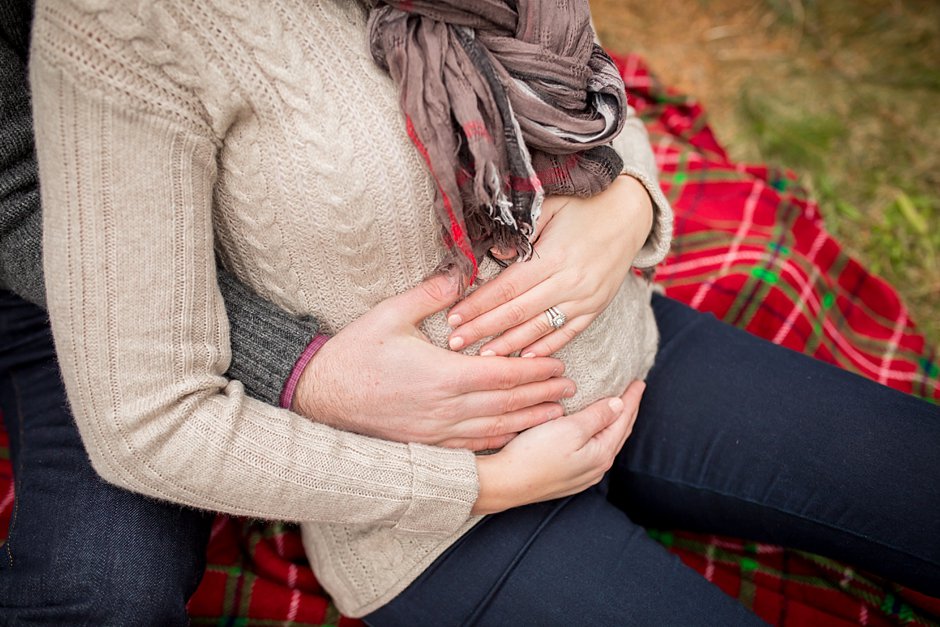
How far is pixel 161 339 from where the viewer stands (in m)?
0.85

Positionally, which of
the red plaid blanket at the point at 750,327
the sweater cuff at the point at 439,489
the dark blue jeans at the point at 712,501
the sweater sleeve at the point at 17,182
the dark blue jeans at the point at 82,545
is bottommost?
the red plaid blanket at the point at 750,327

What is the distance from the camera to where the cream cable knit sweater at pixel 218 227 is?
76 centimetres

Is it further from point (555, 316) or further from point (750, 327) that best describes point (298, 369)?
point (750, 327)

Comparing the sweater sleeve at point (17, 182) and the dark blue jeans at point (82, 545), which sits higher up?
the sweater sleeve at point (17, 182)

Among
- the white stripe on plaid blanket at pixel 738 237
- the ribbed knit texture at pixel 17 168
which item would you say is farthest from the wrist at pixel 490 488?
the white stripe on plaid blanket at pixel 738 237

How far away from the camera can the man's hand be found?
0.99 m

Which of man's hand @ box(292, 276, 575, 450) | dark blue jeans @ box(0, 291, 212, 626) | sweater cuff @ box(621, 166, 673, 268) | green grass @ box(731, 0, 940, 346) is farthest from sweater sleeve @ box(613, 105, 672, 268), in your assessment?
green grass @ box(731, 0, 940, 346)

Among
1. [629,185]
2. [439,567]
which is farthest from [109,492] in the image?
[629,185]

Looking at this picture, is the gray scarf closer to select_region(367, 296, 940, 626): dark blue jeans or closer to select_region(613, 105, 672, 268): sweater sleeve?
select_region(613, 105, 672, 268): sweater sleeve

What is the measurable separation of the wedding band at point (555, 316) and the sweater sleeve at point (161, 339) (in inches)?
10.1

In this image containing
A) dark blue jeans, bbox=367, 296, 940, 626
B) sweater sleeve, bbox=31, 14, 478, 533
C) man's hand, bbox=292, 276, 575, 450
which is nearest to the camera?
sweater sleeve, bbox=31, 14, 478, 533

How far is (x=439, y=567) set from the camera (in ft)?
3.70

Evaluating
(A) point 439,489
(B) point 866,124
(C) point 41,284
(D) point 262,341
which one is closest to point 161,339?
(D) point 262,341

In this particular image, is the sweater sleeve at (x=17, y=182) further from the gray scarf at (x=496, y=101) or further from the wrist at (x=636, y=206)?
the wrist at (x=636, y=206)
